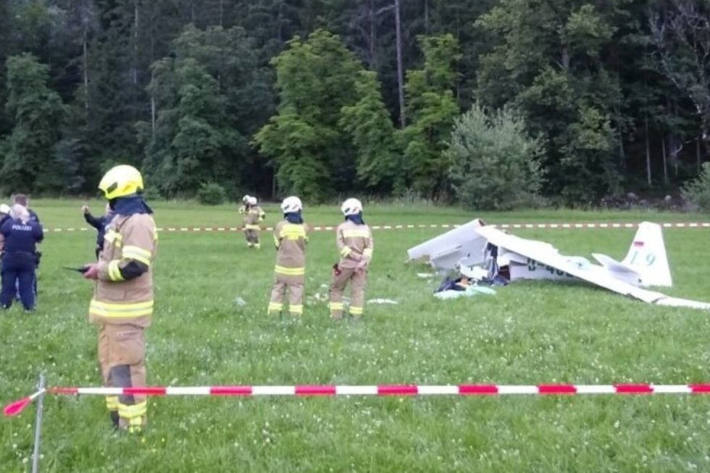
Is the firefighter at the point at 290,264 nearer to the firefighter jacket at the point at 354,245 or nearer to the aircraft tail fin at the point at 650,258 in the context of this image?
the firefighter jacket at the point at 354,245

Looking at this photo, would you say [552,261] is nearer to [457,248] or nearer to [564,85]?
[457,248]

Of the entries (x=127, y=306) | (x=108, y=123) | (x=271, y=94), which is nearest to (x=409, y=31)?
(x=271, y=94)

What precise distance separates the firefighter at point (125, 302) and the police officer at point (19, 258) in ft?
22.6

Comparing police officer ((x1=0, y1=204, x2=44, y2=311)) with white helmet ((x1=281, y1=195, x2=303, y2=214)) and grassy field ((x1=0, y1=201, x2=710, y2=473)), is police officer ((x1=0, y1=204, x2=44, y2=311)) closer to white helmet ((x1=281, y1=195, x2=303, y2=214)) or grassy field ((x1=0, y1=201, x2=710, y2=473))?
grassy field ((x1=0, y1=201, x2=710, y2=473))

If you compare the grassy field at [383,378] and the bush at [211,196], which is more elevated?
the bush at [211,196]

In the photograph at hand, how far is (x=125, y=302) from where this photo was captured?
6422 mm

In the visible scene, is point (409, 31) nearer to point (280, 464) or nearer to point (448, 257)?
point (448, 257)

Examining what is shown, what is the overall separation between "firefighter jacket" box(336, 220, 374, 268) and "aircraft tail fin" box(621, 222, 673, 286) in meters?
7.58

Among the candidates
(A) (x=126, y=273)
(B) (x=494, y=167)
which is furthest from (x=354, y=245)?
(B) (x=494, y=167)

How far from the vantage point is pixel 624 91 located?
186 ft

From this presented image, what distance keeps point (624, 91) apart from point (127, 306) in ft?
182

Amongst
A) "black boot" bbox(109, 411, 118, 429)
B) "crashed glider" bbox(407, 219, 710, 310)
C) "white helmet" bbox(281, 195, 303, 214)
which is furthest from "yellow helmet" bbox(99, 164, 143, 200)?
"crashed glider" bbox(407, 219, 710, 310)

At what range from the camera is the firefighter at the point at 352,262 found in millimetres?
12125

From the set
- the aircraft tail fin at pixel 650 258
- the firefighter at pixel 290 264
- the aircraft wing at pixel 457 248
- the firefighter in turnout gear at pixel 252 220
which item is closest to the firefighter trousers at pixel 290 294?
the firefighter at pixel 290 264
